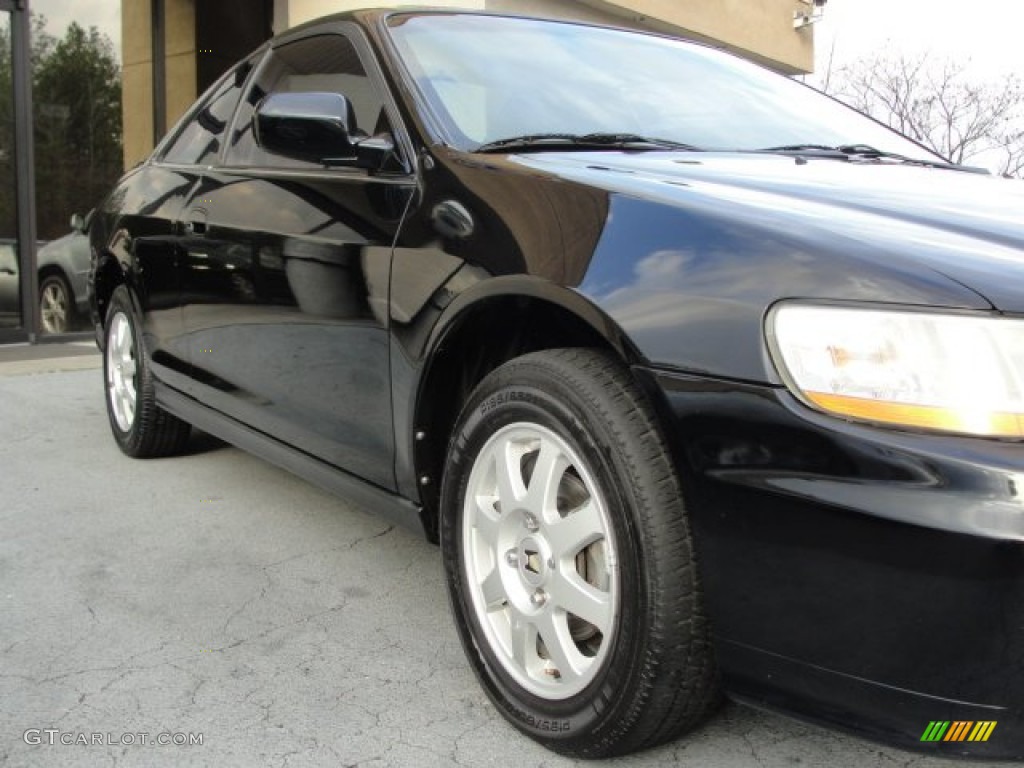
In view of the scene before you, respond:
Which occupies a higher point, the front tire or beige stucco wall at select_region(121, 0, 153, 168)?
beige stucco wall at select_region(121, 0, 153, 168)

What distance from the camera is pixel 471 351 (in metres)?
2.31

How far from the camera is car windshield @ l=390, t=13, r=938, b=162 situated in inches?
102

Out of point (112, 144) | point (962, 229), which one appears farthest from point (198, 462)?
point (112, 144)

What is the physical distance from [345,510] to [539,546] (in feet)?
5.92

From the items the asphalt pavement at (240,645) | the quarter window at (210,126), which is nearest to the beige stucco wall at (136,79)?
the quarter window at (210,126)

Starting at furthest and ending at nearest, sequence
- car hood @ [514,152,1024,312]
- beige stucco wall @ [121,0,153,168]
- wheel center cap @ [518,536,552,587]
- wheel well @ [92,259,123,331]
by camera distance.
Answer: beige stucco wall @ [121,0,153,168], wheel well @ [92,259,123,331], wheel center cap @ [518,536,552,587], car hood @ [514,152,1024,312]

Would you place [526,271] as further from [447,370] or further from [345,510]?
[345,510]

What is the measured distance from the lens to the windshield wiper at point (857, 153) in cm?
269

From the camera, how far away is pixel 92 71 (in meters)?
8.49

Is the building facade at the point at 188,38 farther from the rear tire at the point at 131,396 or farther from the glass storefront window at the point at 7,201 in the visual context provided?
the rear tire at the point at 131,396

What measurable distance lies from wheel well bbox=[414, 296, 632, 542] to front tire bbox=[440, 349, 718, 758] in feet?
0.44

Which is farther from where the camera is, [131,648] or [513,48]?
[513,48]

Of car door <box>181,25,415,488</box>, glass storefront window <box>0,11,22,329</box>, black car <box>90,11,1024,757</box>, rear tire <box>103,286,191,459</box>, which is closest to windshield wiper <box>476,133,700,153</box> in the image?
black car <box>90,11,1024,757</box>

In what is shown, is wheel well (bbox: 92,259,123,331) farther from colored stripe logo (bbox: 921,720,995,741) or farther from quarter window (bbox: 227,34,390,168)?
colored stripe logo (bbox: 921,720,995,741)
